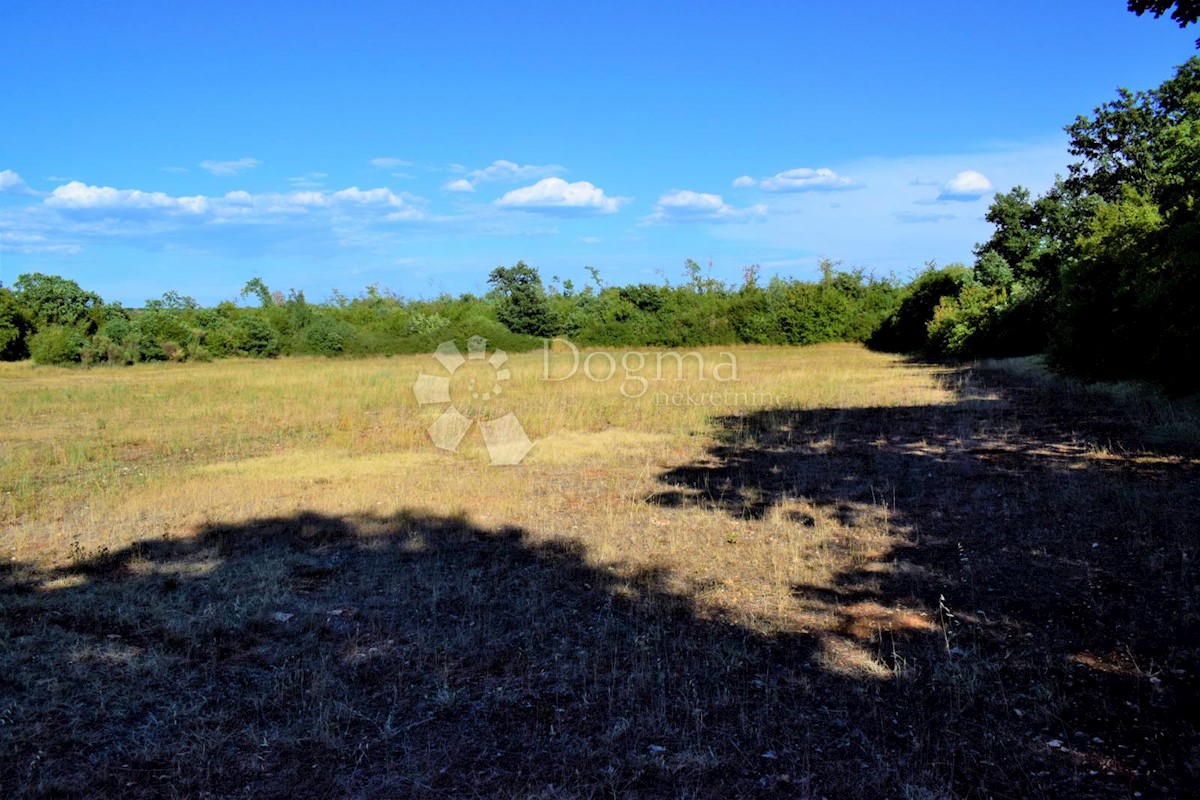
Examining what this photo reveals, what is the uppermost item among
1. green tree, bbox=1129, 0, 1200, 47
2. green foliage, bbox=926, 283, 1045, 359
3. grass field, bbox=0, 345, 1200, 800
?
green tree, bbox=1129, 0, 1200, 47

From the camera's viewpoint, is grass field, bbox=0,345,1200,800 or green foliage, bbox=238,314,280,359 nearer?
grass field, bbox=0,345,1200,800

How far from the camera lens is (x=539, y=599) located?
431 centimetres

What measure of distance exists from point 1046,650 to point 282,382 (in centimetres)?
1859

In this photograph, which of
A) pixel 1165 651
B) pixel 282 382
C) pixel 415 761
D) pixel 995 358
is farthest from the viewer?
pixel 995 358

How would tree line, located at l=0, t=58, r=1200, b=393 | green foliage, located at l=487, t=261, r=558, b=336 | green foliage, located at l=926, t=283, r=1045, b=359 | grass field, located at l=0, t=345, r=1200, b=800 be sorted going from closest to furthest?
grass field, located at l=0, t=345, r=1200, b=800 < tree line, located at l=0, t=58, r=1200, b=393 < green foliage, located at l=926, t=283, r=1045, b=359 < green foliage, located at l=487, t=261, r=558, b=336

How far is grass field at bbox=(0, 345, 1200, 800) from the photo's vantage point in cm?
265

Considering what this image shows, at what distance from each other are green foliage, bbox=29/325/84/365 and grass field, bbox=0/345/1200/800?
2249 cm

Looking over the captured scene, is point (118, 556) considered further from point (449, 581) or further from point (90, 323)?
point (90, 323)

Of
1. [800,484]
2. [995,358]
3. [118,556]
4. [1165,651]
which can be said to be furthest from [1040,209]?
[118,556]

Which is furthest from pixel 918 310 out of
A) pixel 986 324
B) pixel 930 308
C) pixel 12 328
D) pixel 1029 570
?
pixel 12 328

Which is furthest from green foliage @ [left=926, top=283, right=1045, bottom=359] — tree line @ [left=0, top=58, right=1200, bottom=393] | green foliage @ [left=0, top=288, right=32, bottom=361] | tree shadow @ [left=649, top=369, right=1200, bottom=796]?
green foliage @ [left=0, top=288, right=32, bottom=361]

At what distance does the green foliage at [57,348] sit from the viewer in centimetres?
2711

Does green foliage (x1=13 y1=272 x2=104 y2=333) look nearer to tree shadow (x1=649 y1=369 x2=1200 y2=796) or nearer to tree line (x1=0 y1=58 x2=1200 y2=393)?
tree line (x1=0 y1=58 x2=1200 y2=393)

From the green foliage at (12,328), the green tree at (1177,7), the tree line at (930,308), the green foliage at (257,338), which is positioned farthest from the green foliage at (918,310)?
the green foliage at (12,328)
